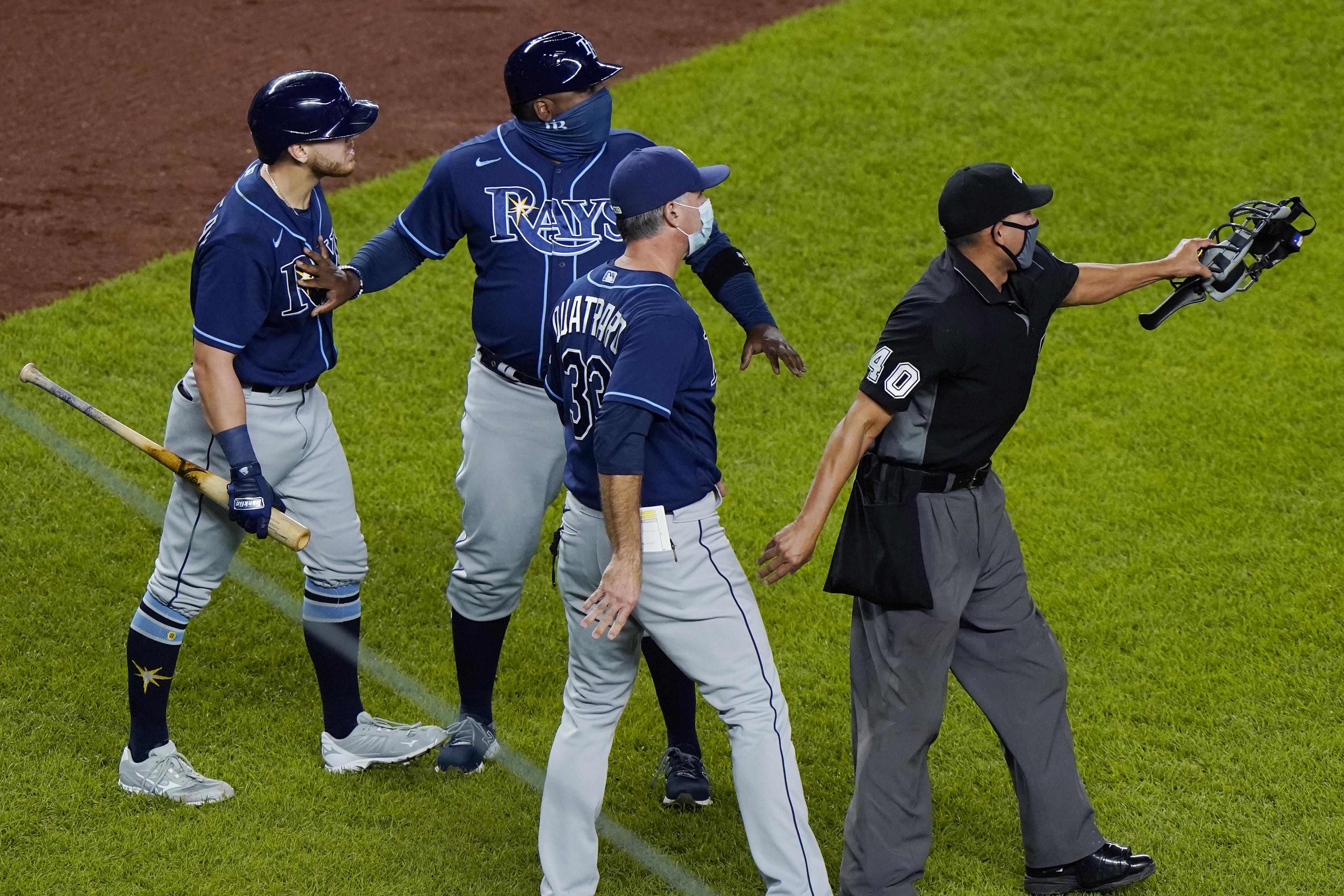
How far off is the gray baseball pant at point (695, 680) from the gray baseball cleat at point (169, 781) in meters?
1.24

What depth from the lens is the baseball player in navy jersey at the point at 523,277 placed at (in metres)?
4.52

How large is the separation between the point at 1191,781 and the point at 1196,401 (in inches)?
124

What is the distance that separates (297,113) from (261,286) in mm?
515

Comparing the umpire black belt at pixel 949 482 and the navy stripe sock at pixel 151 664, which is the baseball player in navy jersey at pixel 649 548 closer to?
the umpire black belt at pixel 949 482

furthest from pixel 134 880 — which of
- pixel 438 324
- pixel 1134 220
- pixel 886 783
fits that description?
pixel 1134 220

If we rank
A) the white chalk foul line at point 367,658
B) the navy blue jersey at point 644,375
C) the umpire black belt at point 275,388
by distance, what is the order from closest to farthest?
1. the navy blue jersey at point 644,375
2. the white chalk foul line at point 367,658
3. the umpire black belt at point 275,388

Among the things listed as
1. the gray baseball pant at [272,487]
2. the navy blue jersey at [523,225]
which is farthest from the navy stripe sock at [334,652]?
the navy blue jersey at [523,225]

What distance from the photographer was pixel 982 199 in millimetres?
3754

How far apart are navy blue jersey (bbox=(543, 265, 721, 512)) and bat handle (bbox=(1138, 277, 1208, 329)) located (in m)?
1.44

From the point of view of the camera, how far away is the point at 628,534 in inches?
136

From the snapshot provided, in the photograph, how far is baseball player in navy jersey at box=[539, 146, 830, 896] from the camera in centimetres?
346

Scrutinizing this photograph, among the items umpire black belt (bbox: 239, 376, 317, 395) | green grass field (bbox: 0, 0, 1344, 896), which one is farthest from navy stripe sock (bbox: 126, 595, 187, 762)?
umpire black belt (bbox: 239, 376, 317, 395)

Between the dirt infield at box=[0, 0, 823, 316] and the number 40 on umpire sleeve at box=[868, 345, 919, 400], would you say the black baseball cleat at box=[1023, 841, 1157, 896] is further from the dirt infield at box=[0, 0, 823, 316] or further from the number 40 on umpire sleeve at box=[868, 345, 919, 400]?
the dirt infield at box=[0, 0, 823, 316]

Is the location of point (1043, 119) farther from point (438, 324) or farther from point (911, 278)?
point (438, 324)
